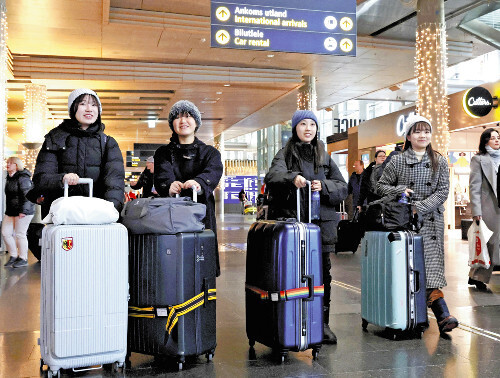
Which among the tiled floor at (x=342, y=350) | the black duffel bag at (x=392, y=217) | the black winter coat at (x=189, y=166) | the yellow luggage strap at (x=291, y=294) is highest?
the black winter coat at (x=189, y=166)

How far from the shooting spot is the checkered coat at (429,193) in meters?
4.09

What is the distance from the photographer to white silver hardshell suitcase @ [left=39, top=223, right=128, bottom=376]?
285 cm

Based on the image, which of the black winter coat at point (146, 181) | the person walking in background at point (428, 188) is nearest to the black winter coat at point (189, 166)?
the person walking in background at point (428, 188)

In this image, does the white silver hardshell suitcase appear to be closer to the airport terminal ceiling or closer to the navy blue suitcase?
the navy blue suitcase

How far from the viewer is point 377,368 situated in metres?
3.16

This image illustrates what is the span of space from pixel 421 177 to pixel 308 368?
1.80 metres

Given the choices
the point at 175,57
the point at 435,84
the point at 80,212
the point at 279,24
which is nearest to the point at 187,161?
the point at 80,212

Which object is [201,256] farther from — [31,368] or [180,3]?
[180,3]

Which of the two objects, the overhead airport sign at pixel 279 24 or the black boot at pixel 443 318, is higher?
the overhead airport sign at pixel 279 24

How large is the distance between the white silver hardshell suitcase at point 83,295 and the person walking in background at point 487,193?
4374 millimetres

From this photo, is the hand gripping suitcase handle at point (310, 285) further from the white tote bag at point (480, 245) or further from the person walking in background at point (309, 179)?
the white tote bag at point (480, 245)

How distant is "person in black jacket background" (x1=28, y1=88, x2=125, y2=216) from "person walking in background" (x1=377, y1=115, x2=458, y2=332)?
2.06 metres

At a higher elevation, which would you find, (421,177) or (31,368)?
(421,177)

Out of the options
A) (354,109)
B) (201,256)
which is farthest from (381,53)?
(354,109)
